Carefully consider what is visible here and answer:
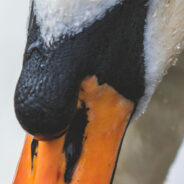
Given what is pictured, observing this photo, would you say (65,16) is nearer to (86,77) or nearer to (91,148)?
(86,77)

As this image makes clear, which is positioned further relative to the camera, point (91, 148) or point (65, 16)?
point (91, 148)

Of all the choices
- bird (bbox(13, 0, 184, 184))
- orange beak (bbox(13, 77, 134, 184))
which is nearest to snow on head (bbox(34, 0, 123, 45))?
bird (bbox(13, 0, 184, 184))

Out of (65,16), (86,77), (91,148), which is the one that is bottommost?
(91,148)

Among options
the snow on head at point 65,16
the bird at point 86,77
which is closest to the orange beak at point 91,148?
the bird at point 86,77

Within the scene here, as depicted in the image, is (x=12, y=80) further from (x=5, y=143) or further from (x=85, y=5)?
(x=85, y=5)

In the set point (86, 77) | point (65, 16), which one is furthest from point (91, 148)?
point (65, 16)

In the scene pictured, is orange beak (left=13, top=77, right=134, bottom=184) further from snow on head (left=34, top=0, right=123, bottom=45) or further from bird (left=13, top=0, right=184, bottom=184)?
snow on head (left=34, top=0, right=123, bottom=45)

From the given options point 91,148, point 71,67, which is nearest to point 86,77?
point 71,67

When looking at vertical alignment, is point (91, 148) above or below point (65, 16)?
below
